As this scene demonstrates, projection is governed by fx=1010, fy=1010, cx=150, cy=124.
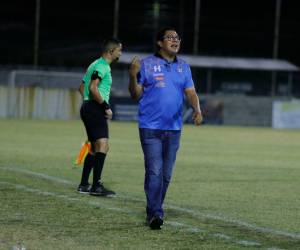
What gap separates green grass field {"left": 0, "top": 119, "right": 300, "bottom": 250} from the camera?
29.1 ft

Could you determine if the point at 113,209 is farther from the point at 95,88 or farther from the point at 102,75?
the point at 102,75

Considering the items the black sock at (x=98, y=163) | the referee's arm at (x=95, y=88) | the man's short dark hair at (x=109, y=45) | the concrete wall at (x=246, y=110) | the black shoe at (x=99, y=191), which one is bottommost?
the concrete wall at (x=246, y=110)

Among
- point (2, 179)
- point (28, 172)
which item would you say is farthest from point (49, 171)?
point (2, 179)

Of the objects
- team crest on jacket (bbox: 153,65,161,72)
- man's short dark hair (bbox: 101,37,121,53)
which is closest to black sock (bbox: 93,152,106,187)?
man's short dark hair (bbox: 101,37,121,53)

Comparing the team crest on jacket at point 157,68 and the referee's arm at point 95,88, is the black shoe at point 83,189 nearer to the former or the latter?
the referee's arm at point 95,88

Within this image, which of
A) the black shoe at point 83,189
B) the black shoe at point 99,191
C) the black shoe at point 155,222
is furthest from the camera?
the black shoe at point 83,189

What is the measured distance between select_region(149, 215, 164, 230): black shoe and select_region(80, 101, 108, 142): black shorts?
3565mm

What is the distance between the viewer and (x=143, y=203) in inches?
464

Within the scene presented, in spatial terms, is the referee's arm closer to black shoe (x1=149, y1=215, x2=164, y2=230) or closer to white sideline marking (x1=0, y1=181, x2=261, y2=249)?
white sideline marking (x1=0, y1=181, x2=261, y2=249)

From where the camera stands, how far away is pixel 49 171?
52.0ft

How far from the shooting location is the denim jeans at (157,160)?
9.82 metres

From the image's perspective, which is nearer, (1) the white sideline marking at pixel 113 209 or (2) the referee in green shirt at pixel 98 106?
(1) the white sideline marking at pixel 113 209

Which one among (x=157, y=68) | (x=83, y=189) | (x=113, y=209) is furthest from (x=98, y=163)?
(x=157, y=68)

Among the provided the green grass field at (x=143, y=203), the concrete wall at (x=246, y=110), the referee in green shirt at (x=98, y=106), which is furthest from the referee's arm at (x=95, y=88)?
the concrete wall at (x=246, y=110)
